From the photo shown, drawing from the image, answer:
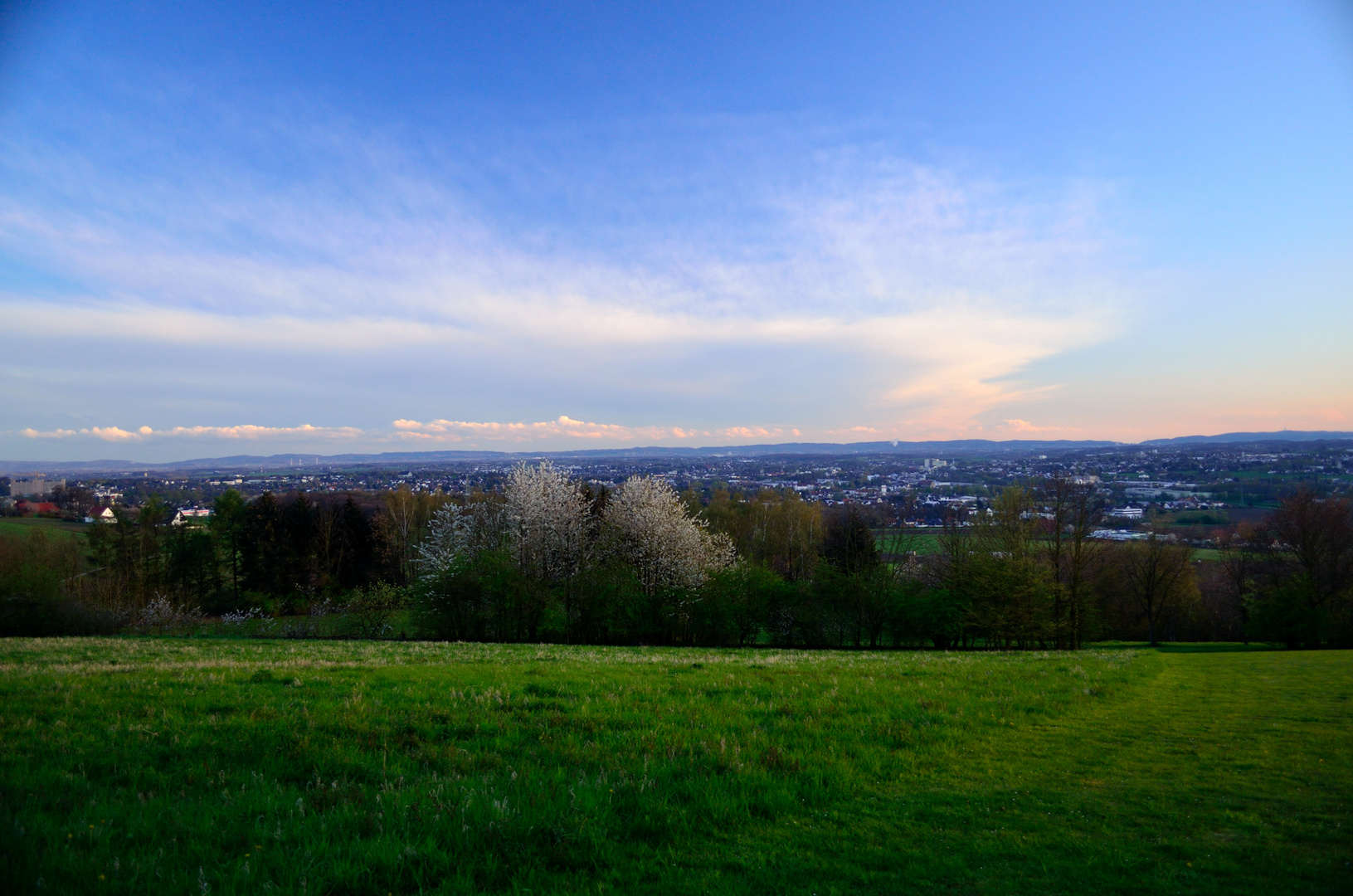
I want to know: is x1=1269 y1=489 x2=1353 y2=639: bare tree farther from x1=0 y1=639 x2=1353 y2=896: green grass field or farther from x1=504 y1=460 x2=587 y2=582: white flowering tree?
x1=504 y1=460 x2=587 y2=582: white flowering tree

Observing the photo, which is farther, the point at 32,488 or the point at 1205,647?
the point at 32,488

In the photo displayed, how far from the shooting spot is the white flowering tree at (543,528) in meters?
42.8

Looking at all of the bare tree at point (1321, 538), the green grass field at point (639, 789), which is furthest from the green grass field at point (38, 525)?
the bare tree at point (1321, 538)

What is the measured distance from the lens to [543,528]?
43.1 meters

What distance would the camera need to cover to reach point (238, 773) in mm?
5859

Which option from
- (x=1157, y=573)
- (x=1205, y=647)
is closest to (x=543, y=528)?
(x=1205, y=647)

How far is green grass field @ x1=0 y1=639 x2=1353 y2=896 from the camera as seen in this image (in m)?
4.54

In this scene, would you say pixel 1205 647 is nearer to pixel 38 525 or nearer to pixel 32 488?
pixel 38 525

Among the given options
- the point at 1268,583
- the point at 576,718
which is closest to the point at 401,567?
the point at 576,718

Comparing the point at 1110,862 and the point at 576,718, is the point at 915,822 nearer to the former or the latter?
the point at 1110,862

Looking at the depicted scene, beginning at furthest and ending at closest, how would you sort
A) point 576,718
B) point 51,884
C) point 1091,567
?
1. point 1091,567
2. point 576,718
3. point 51,884

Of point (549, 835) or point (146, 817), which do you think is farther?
point (549, 835)

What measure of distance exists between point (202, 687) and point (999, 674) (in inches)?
652

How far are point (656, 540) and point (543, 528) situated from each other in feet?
29.1
